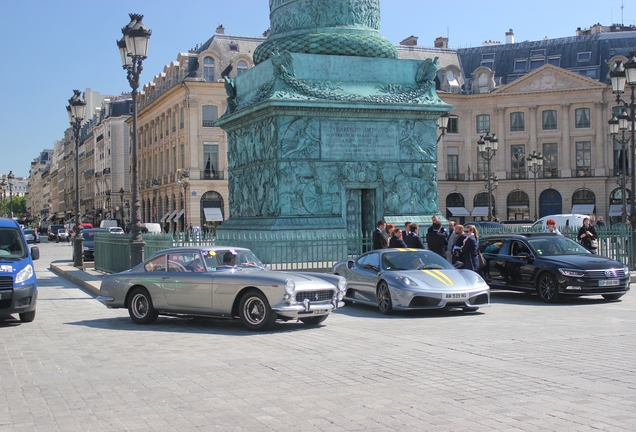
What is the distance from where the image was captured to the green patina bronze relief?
2241cm

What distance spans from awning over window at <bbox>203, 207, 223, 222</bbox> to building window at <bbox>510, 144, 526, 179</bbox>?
26374mm

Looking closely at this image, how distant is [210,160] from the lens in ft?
227

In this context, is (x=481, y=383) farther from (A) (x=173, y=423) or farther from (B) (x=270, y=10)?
(B) (x=270, y=10)

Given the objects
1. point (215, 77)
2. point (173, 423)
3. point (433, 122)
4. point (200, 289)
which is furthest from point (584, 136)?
point (173, 423)

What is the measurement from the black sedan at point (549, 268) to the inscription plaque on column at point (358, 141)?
465 cm

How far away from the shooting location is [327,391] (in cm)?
→ 776

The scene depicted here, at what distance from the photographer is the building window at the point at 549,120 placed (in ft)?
244

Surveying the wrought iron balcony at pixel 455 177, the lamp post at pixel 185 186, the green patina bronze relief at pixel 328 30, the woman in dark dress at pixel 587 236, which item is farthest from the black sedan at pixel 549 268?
the wrought iron balcony at pixel 455 177

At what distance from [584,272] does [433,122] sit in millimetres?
8122

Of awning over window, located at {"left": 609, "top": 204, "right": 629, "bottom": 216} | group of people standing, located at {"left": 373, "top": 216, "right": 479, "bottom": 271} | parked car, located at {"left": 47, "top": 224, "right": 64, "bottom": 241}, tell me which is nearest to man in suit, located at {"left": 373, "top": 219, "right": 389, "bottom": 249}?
group of people standing, located at {"left": 373, "top": 216, "right": 479, "bottom": 271}

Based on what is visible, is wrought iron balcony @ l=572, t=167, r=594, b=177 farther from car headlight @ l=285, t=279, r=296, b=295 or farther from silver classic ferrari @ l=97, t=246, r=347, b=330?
car headlight @ l=285, t=279, r=296, b=295

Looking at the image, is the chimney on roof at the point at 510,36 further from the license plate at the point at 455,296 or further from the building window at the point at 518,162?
the license plate at the point at 455,296

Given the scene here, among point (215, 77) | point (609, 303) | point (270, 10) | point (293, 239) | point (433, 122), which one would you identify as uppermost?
point (215, 77)

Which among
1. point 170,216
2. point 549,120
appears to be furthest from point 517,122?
point 170,216
